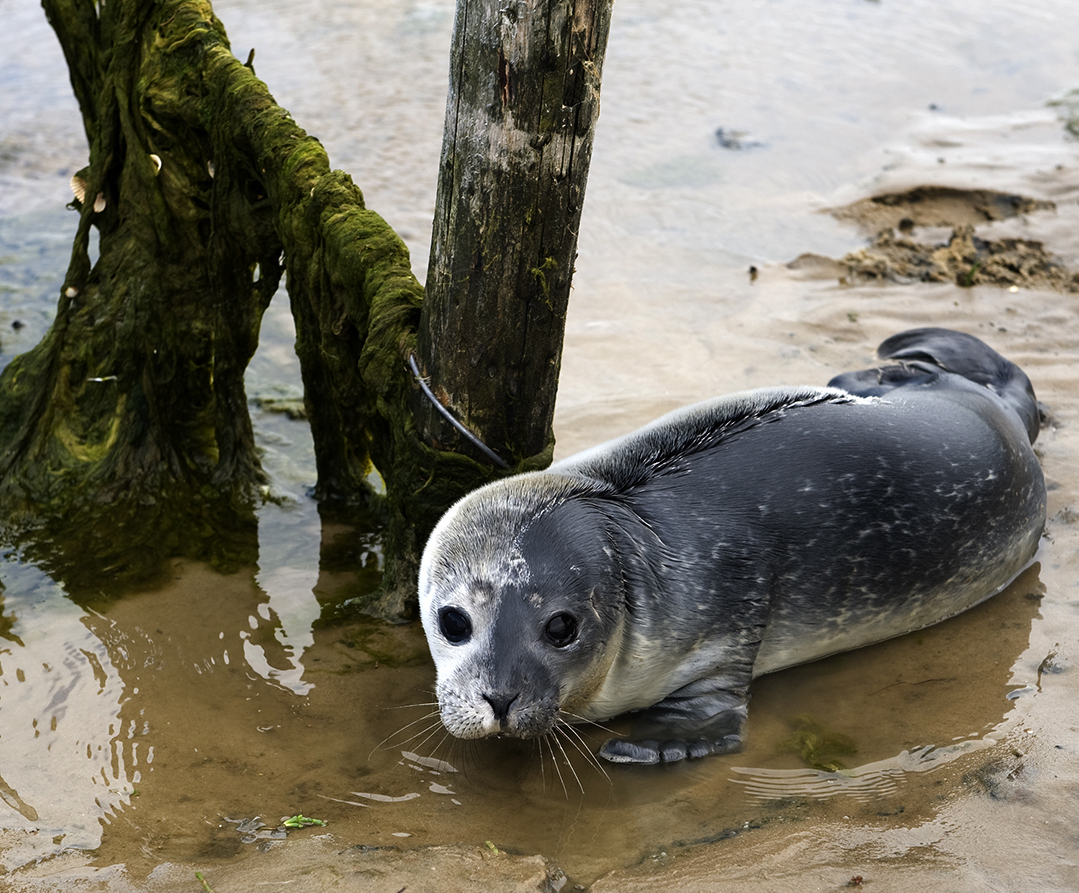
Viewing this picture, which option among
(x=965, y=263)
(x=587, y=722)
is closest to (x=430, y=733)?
(x=587, y=722)

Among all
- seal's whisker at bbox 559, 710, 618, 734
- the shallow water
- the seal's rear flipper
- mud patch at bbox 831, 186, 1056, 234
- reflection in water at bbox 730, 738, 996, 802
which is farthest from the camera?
mud patch at bbox 831, 186, 1056, 234

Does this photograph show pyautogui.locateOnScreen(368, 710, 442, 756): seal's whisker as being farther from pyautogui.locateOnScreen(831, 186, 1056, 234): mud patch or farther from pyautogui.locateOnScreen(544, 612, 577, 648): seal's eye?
pyautogui.locateOnScreen(831, 186, 1056, 234): mud patch

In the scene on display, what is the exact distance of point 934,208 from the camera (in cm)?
762

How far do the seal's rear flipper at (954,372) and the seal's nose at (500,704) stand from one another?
226 cm

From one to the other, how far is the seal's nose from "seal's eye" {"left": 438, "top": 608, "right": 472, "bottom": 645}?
226 millimetres

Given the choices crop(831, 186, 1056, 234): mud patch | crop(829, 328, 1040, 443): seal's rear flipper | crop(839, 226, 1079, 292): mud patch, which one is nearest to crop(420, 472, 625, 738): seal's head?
crop(829, 328, 1040, 443): seal's rear flipper

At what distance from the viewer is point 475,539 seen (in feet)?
10.5

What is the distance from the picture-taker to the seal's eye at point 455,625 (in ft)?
10.1

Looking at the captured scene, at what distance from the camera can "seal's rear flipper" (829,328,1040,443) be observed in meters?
4.50

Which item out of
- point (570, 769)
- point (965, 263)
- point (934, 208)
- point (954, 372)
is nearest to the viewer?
point (570, 769)

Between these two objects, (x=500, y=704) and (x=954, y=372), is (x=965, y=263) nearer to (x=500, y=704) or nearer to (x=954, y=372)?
(x=954, y=372)

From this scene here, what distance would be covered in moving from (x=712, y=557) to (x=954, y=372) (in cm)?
182

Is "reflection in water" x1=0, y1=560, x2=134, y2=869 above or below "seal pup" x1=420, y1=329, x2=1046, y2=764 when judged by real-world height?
below

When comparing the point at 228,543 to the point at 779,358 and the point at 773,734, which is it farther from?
the point at 779,358
